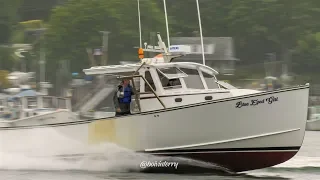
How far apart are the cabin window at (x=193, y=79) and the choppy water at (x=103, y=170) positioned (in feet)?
7.63

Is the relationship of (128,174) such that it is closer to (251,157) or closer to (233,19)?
(251,157)

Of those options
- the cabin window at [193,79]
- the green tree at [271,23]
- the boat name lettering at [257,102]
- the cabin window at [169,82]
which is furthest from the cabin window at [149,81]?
the green tree at [271,23]

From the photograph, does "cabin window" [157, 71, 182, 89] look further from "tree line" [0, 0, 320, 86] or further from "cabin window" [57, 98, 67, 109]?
"tree line" [0, 0, 320, 86]

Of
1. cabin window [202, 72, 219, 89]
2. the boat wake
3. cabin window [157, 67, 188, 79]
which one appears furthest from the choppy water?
cabin window [202, 72, 219, 89]

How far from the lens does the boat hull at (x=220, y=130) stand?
1638 centimetres

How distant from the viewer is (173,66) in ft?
58.0

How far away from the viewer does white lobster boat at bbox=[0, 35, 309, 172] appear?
53.8ft

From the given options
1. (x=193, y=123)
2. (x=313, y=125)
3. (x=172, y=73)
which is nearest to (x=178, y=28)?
(x=313, y=125)

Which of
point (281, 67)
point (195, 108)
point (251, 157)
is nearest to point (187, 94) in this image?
point (195, 108)

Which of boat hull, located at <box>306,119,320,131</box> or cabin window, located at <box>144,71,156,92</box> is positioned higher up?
cabin window, located at <box>144,71,156,92</box>

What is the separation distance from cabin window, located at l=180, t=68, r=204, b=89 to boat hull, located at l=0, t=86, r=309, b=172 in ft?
3.71

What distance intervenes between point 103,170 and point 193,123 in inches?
115

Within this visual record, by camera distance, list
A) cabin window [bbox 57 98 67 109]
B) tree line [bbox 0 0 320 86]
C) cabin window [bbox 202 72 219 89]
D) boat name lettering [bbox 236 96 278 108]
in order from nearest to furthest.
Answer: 1. boat name lettering [bbox 236 96 278 108]
2. cabin window [bbox 202 72 219 89]
3. cabin window [bbox 57 98 67 109]
4. tree line [bbox 0 0 320 86]

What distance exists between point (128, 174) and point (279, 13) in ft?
243
